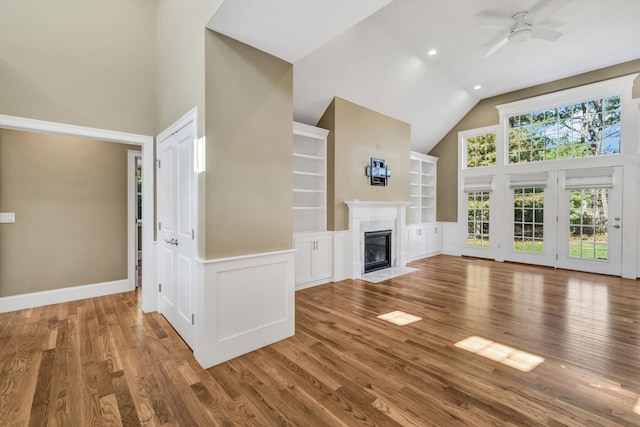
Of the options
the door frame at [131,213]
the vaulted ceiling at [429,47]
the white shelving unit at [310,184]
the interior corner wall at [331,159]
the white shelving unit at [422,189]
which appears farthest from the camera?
the white shelving unit at [422,189]

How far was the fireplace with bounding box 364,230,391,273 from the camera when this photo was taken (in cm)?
535

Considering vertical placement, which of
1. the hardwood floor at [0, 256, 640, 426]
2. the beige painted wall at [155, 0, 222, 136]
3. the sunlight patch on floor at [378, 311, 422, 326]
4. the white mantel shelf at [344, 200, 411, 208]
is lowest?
the hardwood floor at [0, 256, 640, 426]

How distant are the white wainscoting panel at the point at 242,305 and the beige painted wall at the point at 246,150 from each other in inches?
4.8

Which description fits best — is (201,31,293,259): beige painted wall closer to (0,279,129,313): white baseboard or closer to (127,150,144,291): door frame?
(127,150,144,291): door frame

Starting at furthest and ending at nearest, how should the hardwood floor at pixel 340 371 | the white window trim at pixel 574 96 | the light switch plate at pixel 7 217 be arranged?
1. the white window trim at pixel 574 96
2. the light switch plate at pixel 7 217
3. the hardwood floor at pixel 340 371

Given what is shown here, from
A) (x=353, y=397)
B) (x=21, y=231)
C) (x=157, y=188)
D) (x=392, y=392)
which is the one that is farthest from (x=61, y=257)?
(x=392, y=392)

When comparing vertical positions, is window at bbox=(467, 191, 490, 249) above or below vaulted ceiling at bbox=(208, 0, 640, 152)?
below

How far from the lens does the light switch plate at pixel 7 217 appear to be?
3.27 metres

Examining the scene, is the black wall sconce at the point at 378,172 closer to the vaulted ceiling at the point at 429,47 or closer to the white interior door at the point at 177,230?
the vaulted ceiling at the point at 429,47

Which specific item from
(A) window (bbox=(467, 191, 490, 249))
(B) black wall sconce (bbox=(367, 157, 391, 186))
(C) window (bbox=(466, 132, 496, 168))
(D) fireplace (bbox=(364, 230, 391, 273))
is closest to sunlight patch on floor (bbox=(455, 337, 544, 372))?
(D) fireplace (bbox=(364, 230, 391, 273))

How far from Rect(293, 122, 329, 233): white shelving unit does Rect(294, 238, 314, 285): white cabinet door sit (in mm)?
460

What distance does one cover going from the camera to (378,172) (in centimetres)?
549

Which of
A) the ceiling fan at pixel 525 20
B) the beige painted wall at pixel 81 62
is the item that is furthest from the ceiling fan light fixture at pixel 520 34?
the beige painted wall at pixel 81 62

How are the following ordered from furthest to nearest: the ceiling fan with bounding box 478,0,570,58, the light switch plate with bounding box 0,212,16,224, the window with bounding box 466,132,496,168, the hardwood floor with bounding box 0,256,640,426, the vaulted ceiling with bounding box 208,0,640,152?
the window with bounding box 466,132,496,168, the ceiling fan with bounding box 478,0,570,58, the light switch plate with bounding box 0,212,16,224, the vaulted ceiling with bounding box 208,0,640,152, the hardwood floor with bounding box 0,256,640,426
